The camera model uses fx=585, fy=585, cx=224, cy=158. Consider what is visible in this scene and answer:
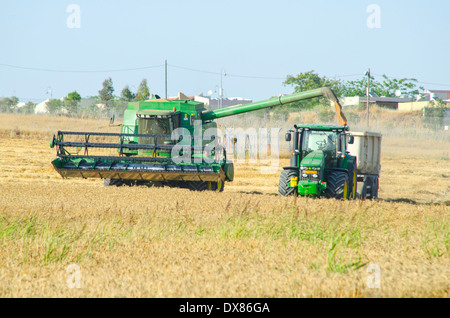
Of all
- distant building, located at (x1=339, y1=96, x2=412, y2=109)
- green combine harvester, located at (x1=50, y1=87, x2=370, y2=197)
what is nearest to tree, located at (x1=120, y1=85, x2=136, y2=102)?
distant building, located at (x1=339, y1=96, x2=412, y2=109)

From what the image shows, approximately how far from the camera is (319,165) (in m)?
12.7

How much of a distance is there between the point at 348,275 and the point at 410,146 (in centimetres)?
3219

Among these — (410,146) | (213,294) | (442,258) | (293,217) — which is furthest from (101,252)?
(410,146)

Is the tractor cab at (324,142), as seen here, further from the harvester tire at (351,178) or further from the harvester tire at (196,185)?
the harvester tire at (196,185)

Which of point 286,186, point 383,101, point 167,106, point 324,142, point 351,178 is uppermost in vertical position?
point 383,101

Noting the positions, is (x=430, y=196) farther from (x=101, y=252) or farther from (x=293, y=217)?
(x=101, y=252)

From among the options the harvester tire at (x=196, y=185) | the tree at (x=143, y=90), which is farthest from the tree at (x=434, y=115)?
the harvester tire at (x=196, y=185)

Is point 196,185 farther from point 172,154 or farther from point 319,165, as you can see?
point 319,165

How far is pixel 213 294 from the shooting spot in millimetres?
5230

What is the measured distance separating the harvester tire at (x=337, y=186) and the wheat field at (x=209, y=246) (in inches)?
42.2

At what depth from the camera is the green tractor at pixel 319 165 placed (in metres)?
12.7

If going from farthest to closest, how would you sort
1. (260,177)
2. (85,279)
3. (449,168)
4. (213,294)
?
(449,168) < (260,177) < (85,279) < (213,294)

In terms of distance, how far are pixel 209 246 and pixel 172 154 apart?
25.2 feet

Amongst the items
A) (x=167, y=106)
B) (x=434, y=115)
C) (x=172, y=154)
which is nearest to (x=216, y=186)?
(x=172, y=154)
